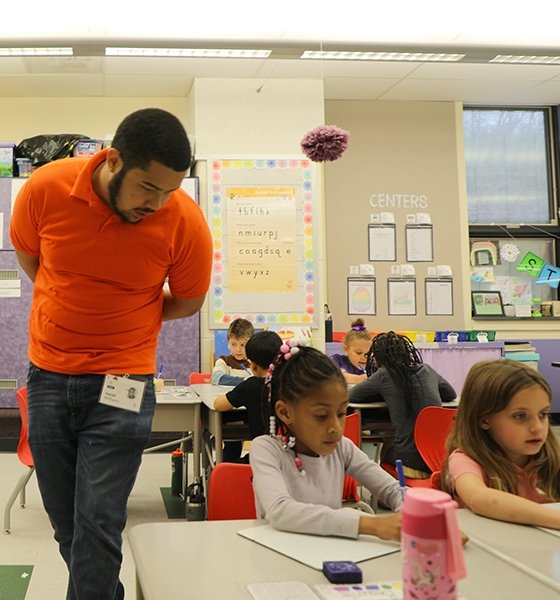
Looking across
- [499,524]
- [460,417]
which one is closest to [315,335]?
[460,417]

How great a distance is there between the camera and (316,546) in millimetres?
1253

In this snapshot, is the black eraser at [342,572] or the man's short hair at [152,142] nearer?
the black eraser at [342,572]

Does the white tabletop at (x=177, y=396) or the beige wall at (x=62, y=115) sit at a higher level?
the beige wall at (x=62, y=115)

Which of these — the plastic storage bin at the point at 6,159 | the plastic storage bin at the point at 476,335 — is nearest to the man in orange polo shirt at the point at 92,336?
the plastic storage bin at the point at 6,159

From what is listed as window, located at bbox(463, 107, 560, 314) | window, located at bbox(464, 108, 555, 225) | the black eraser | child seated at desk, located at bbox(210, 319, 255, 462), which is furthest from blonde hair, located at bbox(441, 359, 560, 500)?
window, located at bbox(464, 108, 555, 225)

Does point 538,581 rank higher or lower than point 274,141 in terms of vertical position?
lower

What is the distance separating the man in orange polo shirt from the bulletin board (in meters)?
4.52

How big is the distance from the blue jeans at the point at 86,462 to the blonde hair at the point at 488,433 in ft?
2.53

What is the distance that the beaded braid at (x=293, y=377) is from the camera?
67.3 inches

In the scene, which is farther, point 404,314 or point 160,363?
point 404,314

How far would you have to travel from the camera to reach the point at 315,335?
637 centimetres

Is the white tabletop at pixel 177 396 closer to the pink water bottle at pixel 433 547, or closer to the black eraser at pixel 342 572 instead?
the black eraser at pixel 342 572

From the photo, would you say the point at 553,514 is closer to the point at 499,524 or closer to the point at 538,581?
the point at 499,524

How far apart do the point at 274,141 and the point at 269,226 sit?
747 mm
